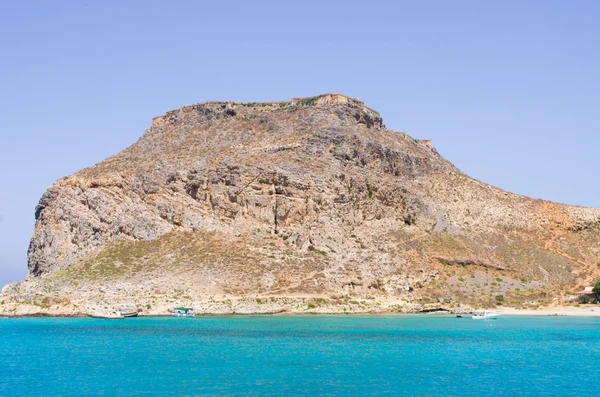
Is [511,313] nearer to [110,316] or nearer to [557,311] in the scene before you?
[557,311]

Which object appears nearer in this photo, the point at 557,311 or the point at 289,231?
the point at 557,311

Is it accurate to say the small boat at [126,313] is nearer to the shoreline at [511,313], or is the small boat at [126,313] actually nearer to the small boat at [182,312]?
the shoreline at [511,313]

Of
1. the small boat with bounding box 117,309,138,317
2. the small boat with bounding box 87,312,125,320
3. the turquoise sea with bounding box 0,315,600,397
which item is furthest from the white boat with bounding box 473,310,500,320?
the small boat with bounding box 87,312,125,320

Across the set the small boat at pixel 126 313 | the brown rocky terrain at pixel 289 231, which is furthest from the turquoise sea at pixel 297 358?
the brown rocky terrain at pixel 289 231

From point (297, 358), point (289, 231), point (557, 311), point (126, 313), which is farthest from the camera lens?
point (289, 231)

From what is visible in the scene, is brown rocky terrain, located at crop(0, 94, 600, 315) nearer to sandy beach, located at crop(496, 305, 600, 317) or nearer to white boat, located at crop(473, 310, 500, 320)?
sandy beach, located at crop(496, 305, 600, 317)

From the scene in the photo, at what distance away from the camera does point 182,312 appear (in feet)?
274

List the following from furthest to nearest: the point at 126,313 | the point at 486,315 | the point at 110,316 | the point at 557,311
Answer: the point at 557,311 → the point at 486,315 → the point at 126,313 → the point at 110,316

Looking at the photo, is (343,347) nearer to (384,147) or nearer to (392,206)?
(392,206)

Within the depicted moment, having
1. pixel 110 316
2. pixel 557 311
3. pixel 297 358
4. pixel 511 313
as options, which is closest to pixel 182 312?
pixel 110 316

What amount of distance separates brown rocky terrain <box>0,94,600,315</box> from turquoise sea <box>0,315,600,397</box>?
9.70 meters

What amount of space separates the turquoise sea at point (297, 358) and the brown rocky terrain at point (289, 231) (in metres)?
9.70

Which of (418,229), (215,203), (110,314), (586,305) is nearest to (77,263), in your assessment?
(110,314)

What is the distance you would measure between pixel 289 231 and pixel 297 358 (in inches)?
1818
